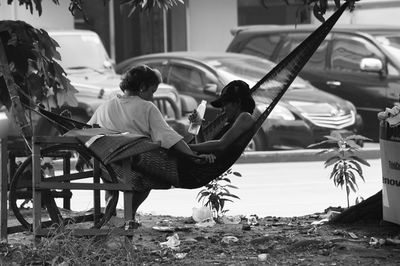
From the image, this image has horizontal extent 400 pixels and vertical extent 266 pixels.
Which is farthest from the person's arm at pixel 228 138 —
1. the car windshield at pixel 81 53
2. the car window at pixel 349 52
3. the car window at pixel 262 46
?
the car window at pixel 262 46

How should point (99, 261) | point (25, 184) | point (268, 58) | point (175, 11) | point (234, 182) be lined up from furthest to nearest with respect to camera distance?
point (175, 11) < point (268, 58) < point (234, 182) < point (25, 184) < point (99, 261)

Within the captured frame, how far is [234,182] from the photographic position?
47.8 ft

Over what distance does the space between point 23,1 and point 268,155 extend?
9.04 metres

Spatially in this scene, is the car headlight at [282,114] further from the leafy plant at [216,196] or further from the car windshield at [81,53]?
the leafy plant at [216,196]

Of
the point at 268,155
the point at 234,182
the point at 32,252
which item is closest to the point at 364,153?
the point at 268,155

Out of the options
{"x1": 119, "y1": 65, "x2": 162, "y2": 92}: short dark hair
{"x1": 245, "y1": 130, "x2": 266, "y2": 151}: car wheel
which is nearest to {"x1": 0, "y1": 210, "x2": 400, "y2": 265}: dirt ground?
{"x1": 119, "y1": 65, "x2": 162, "y2": 92}: short dark hair

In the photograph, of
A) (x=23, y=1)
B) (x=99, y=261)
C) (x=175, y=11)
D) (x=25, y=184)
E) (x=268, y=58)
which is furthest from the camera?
(x=175, y=11)

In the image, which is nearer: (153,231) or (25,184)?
(25,184)

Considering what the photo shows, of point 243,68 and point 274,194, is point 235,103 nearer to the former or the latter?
point 274,194

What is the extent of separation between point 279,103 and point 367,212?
9.19m

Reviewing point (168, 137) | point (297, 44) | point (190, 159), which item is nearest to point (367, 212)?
point (190, 159)

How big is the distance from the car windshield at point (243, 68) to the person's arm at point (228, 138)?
9757 millimetres

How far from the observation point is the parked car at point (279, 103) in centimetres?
1745

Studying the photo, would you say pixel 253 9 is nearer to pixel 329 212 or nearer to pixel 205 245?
pixel 329 212
